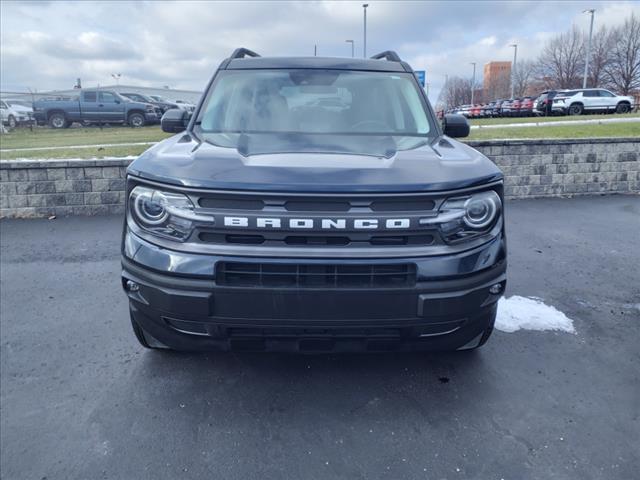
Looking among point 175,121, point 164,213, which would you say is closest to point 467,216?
point 164,213

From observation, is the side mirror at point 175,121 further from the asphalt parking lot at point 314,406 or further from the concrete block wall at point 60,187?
the concrete block wall at point 60,187

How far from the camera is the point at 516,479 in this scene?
81.8 inches

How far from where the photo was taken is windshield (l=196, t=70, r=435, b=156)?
299cm

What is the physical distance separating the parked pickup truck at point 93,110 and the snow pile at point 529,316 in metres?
21.2

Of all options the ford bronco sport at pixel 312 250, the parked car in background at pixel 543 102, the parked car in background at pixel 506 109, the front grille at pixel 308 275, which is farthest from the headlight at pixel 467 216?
the parked car in background at pixel 506 109

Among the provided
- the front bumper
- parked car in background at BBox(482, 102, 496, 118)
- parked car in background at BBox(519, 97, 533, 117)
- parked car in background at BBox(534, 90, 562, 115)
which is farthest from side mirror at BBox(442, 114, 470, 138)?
parked car in background at BBox(482, 102, 496, 118)

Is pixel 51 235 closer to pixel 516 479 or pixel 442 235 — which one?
pixel 442 235

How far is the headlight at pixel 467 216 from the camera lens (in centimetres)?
219

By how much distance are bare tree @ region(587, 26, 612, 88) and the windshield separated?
2512 inches

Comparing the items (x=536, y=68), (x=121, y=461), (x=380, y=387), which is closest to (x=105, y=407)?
(x=121, y=461)

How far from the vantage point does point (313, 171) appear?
2.21 metres

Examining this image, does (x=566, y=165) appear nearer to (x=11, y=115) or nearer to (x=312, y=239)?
(x=312, y=239)

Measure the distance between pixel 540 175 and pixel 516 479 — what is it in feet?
22.5

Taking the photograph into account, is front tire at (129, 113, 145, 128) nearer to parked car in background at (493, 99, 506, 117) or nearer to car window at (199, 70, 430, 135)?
car window at (199, 70, 430, 135)
